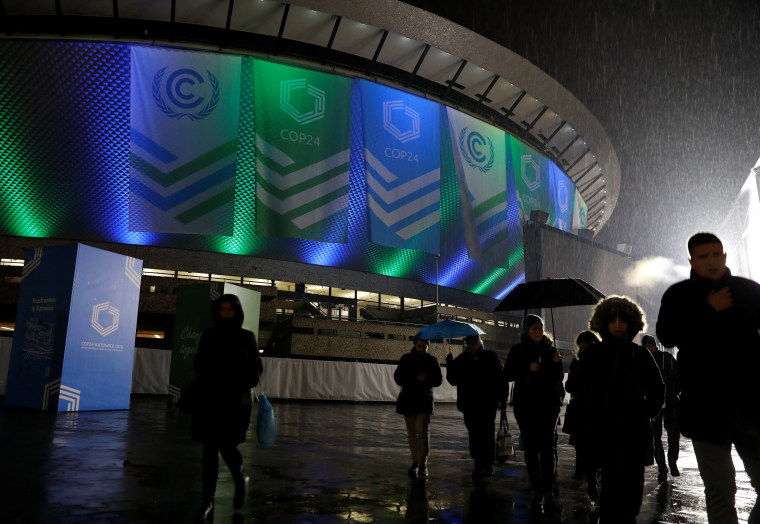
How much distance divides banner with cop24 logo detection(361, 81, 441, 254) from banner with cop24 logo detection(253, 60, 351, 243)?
1388 mm

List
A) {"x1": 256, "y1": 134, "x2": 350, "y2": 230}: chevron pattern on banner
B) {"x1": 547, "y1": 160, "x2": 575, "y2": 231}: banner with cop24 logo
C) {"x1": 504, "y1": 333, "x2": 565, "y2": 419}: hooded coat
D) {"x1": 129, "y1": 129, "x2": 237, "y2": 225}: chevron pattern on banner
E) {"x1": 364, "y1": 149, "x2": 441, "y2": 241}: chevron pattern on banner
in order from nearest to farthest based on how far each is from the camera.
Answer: {"x1": 504, "y1": 333, "x2": 565, "y2": 419}: hooded coat → {"x1": 129, "y1": 129, "x2": 237, "y2": 225}: chevron pattern on banner → {"x1": 256, "y1": 134, "x2": 350, "y2": 230}: chevron pattern on banner → {"x1": 364, "y1": 149, "x2": 441, "y2": 241}: chevron pattern on banner → {"x1": 547, "y1": 160, "x2": 575, "y2": 231}: banner with cop24 logo

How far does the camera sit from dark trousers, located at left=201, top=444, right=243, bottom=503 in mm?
3848

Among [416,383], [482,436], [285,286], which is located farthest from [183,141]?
[482,436]

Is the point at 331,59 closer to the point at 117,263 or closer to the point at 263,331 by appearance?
the point at 263,331

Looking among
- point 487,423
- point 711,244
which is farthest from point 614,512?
point 487,423

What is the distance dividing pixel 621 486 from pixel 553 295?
4.59m

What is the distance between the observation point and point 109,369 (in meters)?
11.9

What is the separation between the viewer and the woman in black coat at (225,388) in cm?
398

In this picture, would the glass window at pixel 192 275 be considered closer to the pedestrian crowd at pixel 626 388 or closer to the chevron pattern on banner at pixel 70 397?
the chevron pattern on banner at pixel 70 397

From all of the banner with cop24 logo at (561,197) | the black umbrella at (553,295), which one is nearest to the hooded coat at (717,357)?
the black umbrella at (553,295)

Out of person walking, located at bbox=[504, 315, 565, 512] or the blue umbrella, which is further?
the blue umbrella

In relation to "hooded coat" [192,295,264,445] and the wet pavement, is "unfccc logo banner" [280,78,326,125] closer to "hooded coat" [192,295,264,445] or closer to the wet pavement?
the wet pavement

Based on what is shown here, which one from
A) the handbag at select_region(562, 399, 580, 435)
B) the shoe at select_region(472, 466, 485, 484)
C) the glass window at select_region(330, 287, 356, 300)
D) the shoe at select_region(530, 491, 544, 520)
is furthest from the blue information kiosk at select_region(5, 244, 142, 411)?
the glass window at select_region(330, 287, 356, 300)

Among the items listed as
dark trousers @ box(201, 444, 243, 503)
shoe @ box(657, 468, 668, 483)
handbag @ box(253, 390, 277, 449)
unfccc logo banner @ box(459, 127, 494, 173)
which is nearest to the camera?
dark trousers @ box(201, 444, 243, 503)
